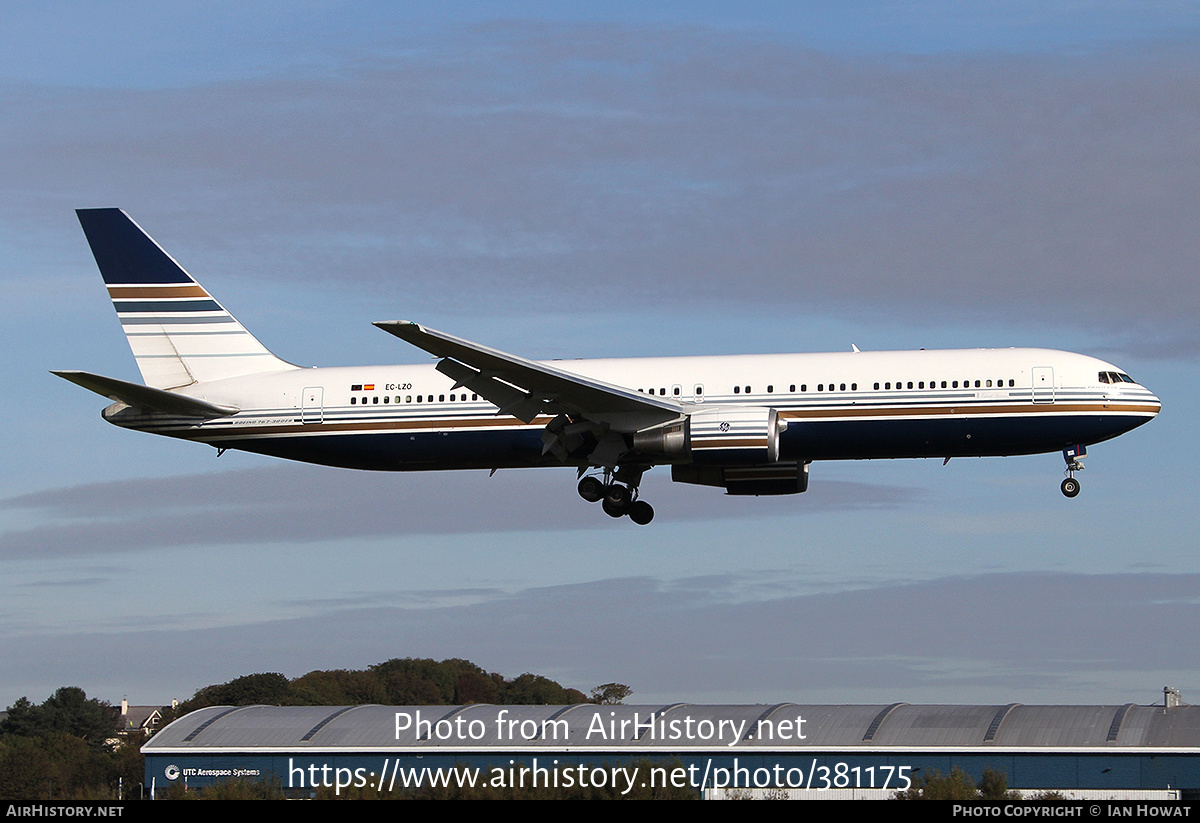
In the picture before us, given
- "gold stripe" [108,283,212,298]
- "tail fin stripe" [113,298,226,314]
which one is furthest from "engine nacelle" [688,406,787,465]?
"gold stripe" [108,283,212,298]

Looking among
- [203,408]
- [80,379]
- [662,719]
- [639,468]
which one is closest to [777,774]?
[662,719]

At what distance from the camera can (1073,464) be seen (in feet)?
146

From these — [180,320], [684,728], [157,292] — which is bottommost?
[684,728]

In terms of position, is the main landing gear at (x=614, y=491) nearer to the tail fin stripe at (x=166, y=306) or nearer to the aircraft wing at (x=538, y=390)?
the aircraft wing at (x=538, y=390)

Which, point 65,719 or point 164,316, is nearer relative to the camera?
point 164,316

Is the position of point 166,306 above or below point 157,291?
below

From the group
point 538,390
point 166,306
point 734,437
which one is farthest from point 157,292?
point 734,437

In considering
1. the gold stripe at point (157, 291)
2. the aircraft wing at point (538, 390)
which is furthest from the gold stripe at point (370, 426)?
the gold stripe at point (157, 291)

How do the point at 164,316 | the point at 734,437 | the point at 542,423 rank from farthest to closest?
1. the point at 164,316
2. the point at 542,423
3. the point at 734,437

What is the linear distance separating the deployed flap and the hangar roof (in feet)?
83.7

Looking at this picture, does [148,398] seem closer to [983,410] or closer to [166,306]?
[166,306]

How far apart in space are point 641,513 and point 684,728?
83.4ft

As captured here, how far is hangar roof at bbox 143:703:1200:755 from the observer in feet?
217
